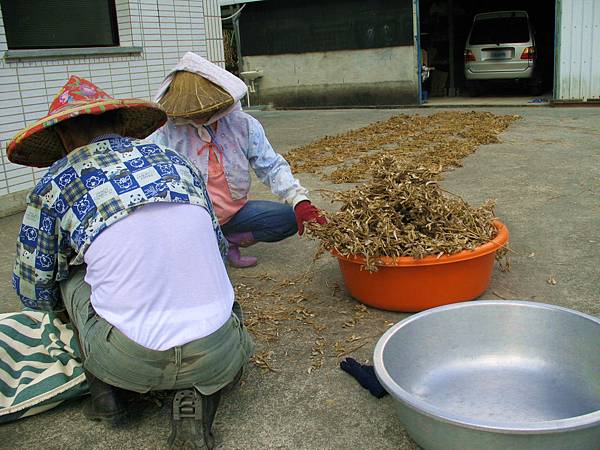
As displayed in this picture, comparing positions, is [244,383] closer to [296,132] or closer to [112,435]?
[112,435]

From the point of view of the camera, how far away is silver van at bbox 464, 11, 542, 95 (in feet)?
50.0

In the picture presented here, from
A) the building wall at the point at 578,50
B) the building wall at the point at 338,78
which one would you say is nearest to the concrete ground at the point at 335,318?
the building wall at the point at 578,50

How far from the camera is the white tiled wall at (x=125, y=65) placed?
595cm

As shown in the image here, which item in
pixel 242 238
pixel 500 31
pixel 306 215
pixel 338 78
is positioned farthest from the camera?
pixel 338 78

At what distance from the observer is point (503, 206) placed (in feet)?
17.9

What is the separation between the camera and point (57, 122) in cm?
230

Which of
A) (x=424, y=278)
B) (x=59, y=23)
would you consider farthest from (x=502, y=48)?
(x=424, y=278)

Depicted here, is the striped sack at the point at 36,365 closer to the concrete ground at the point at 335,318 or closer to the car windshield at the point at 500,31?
the concrete ground at the point at 335,318

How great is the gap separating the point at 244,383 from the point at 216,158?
150 centimetres

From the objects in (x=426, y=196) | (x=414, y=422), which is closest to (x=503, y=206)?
(x=426, y=196)

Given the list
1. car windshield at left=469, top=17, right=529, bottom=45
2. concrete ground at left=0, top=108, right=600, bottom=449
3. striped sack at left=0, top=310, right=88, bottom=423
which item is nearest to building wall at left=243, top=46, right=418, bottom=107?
car windshield at left=469, top=17, right=529, bottom=45

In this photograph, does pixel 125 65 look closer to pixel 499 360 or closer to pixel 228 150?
pixel 228 150

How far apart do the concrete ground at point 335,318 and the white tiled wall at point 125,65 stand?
0.94 m

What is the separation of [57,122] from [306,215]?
162 cm
